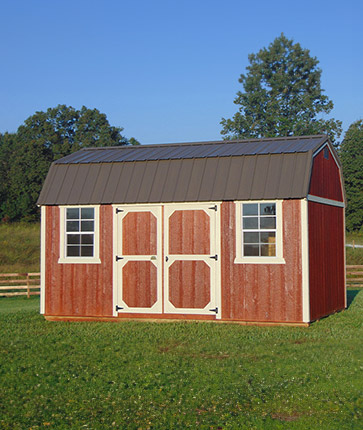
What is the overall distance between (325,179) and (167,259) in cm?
415

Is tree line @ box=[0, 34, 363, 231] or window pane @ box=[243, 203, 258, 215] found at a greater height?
tree line @ box=[0, 34, 363, 231]

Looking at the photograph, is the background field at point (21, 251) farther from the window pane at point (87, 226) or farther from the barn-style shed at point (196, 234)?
the window pane at point (87, 226)

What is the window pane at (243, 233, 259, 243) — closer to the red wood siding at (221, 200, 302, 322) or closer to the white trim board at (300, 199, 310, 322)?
the red wood siding at (221, 200, 302, 322)

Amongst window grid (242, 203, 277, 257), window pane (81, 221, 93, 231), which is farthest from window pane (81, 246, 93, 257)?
window grid (242, 203, 277, 257)

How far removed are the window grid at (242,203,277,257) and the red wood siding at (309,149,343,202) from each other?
1067 millimetres

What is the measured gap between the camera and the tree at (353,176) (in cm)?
5247

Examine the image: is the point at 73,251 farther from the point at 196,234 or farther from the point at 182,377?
the point at 182,377

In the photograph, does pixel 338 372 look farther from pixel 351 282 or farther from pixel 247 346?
pixel 351 282

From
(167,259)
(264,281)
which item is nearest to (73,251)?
(167,259)

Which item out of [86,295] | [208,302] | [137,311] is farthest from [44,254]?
[208,302]

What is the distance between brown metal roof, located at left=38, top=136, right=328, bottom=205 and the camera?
13.5 metres

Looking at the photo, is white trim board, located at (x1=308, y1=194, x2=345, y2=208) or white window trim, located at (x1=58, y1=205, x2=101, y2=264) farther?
white window trim, located at (x1=58, y1=205, x2=101, y2=264)

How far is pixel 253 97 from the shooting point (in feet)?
159

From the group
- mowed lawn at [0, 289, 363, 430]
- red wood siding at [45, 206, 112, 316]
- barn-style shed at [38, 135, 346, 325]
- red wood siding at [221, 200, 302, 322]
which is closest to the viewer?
mowed lawn at [0, 289, 363, 430]
